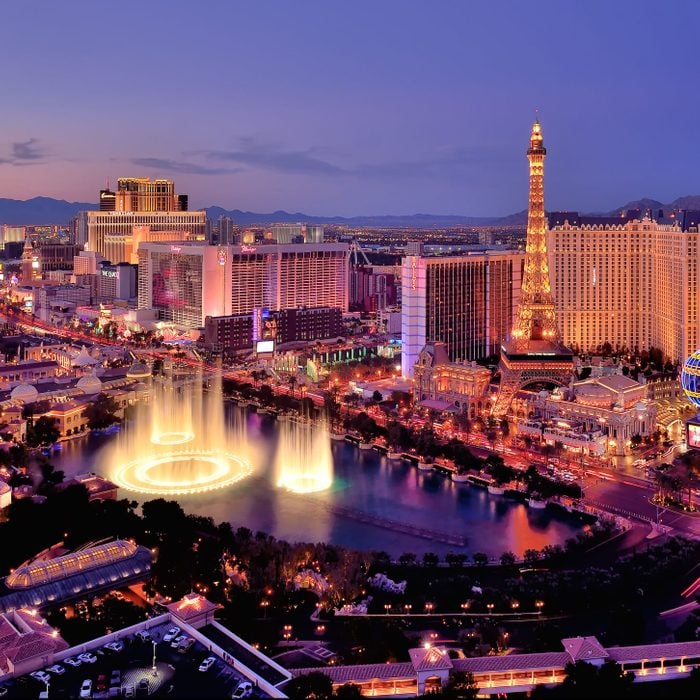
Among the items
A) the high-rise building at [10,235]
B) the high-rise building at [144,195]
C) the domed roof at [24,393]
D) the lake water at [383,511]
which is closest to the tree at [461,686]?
the lake water at [383,511]

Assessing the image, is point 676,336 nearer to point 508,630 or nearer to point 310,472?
point 310,472

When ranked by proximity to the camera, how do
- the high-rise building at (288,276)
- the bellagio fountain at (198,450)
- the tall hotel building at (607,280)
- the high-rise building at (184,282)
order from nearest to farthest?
the bellagio fountain at (198,450), the tall hotel building at (607,280), the high-rise building at (184,282), the high-rise building at (288,276)

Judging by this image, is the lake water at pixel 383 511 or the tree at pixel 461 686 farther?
the lake water at pixel 383 511

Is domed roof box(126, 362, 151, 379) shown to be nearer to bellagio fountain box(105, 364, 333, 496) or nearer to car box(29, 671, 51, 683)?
bellagio fountain box(105, 364, 333, 496)

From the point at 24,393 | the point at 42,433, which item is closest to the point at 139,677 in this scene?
the point at 42,433

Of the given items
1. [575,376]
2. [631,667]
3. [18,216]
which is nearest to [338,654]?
[631,667]

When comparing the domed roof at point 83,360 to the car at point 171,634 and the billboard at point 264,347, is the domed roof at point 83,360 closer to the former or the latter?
the billboard at point 264,347
